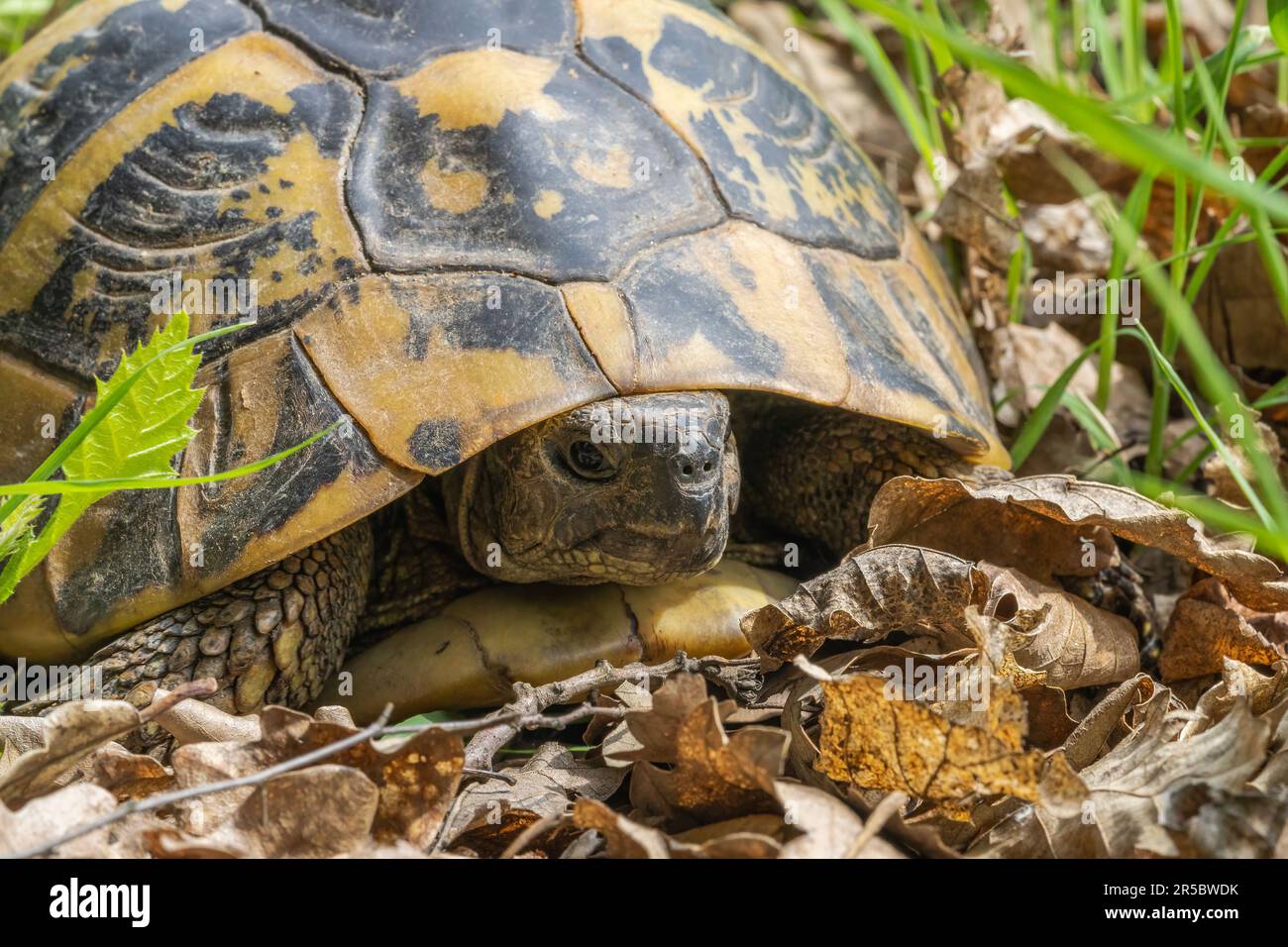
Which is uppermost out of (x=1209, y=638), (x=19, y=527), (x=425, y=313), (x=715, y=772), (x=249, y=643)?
(x=425, y=313)

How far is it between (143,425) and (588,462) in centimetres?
90

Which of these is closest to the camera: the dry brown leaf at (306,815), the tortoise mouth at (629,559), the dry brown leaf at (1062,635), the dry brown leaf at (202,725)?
the dry brown leaf at (306,815)

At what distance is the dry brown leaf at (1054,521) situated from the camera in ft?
8.57

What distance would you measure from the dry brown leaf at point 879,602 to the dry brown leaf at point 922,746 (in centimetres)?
41

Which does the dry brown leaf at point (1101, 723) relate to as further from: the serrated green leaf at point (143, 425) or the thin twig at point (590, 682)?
the serrated green leaf at point (143, 425)

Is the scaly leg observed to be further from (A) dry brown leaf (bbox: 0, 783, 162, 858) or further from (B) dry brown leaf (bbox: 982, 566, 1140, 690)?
(B) dry brown leaf (bbox: 982, 566, 1140, 690)

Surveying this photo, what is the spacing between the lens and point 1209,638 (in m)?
2.66

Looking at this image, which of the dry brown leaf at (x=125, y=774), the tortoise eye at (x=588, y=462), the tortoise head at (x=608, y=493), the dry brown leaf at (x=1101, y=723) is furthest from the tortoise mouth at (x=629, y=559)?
the dry brown leaf at (x=125, y=774)

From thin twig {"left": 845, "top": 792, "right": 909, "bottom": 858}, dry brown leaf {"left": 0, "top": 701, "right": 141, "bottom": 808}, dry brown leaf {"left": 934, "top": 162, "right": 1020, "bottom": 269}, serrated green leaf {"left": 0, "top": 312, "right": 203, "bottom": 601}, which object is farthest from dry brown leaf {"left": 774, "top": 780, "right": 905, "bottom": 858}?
dry brown leaf {"left": 934, "top": 162, "right": 1020, "bottom": 269}

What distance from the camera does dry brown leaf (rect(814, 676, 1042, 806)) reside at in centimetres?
186

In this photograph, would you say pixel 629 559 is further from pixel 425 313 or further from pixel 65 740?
pixel 65 740

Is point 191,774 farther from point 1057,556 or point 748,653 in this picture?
point 1057,556

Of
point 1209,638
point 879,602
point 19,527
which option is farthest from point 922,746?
point 19,527

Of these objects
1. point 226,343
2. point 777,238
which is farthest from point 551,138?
point 226,343
